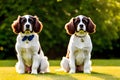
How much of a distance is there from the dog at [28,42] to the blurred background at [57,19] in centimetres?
2137

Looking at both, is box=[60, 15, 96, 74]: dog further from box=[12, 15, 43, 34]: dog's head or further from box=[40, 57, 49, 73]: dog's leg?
box=[12, 15, 43, 34]: dog's head

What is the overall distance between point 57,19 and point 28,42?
22.5 meters

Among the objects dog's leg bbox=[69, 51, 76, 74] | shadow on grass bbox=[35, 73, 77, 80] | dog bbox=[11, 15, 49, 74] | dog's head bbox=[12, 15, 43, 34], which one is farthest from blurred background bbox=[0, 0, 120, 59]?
shadow on grass bbox=[35, 73, 77, 80]

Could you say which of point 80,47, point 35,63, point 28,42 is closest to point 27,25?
point 28,42

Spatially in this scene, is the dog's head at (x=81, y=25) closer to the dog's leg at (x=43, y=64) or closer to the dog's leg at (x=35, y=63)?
the dog's leg at (x=43, y=64)

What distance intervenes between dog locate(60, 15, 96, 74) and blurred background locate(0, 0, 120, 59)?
2112 centimetres

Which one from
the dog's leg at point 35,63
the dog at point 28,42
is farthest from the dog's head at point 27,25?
the dog's leg at point 35,63

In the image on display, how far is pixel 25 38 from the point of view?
47.8 feet

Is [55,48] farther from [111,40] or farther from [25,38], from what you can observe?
[25,38]

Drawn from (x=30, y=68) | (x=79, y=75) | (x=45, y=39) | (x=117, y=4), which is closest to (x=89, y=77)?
(x=79, y=75)

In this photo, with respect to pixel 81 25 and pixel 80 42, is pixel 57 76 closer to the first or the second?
pixel 80 42

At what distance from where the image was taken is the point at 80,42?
48.8ft

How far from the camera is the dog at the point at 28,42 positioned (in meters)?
14.5

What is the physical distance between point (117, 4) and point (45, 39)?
616cm
